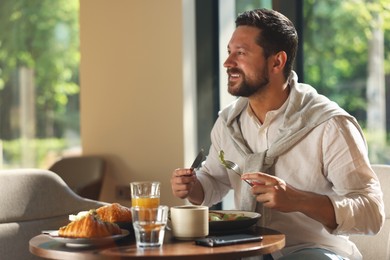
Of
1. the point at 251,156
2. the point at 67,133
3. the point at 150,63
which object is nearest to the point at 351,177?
the point at 251,156

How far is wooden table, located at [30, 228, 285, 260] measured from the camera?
204cm

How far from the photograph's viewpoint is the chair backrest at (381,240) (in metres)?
2.90

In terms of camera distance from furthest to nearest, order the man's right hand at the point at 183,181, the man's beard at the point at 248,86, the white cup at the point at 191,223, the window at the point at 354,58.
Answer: the window at the point at 354,58, the man's beard at the point at 248,86, the man's right hand at the point at 183,181, the white cup at the point at 191,223

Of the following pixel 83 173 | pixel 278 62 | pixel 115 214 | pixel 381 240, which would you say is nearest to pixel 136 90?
pixel 83 173

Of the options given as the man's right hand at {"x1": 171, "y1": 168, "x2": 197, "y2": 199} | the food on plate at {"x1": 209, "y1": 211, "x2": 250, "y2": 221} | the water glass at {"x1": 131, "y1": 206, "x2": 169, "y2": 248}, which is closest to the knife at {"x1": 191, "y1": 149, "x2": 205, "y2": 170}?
→ the man's right hand at {"x1": 171, "y1": 168, "x2": 197, "y2": 199}

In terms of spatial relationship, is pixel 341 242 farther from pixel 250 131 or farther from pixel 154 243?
pixel 154 243

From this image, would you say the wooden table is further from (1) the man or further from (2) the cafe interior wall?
(2) the cafe interior wall

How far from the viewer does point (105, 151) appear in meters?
4.52

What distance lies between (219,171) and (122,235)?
0.86 metres

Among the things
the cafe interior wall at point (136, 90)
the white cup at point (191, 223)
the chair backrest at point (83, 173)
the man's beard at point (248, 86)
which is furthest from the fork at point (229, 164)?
the chair backrest at point (83, 173)

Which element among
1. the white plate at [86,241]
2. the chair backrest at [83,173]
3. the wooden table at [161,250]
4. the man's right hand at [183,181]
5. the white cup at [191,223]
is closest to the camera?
the wooden table at [161,250]

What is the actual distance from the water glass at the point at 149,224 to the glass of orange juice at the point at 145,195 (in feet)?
0.59

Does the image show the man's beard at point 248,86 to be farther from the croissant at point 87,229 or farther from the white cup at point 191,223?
the croissant at point 87,229

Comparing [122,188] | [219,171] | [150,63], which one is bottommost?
[122,188]
